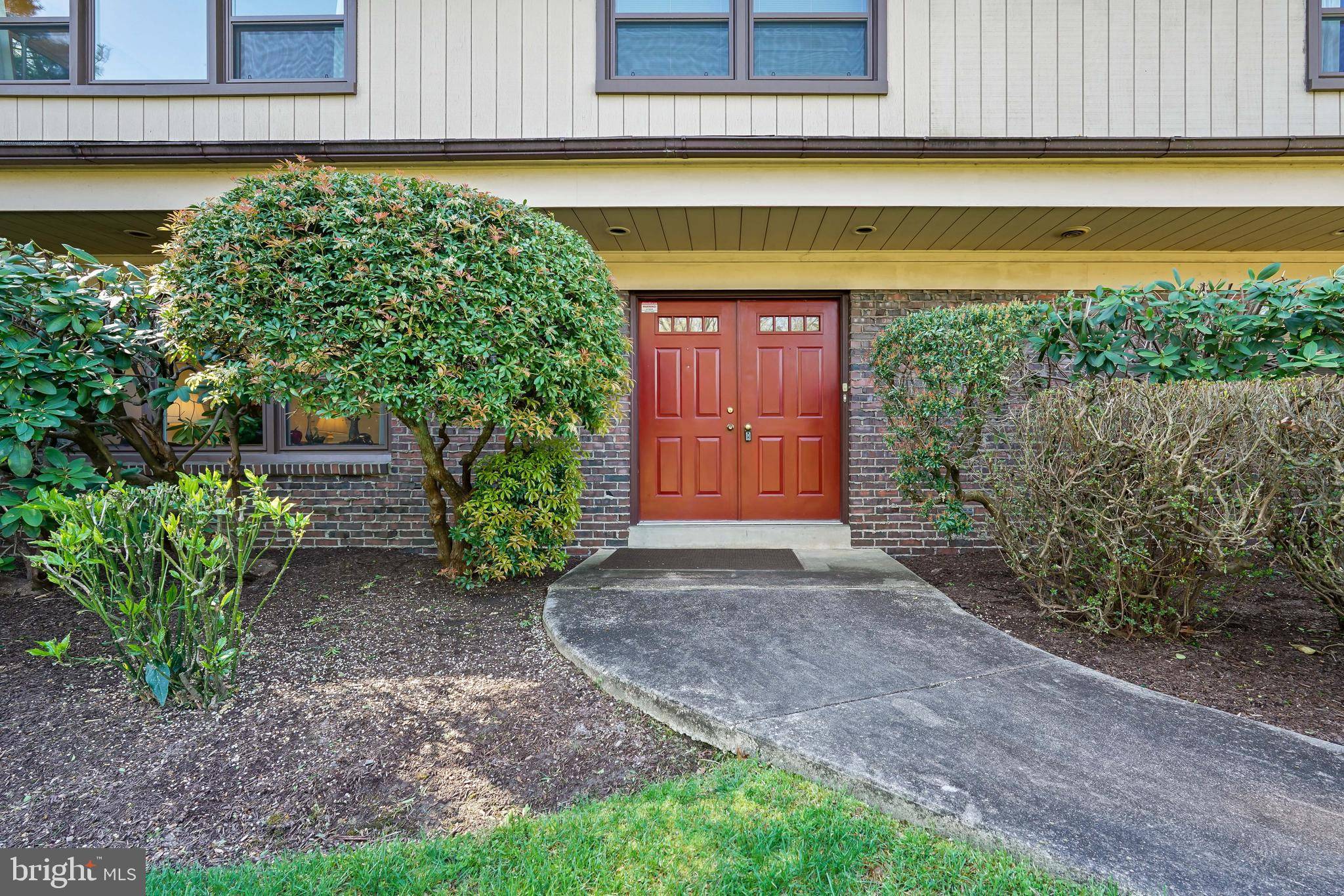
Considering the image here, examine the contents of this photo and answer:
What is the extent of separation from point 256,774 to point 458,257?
2542 mm

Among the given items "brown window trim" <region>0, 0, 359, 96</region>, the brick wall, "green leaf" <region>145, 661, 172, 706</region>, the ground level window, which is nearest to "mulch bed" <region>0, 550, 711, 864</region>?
"green leaf" <region>145, 661, 172, 706</region>

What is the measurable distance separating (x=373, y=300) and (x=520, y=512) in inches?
60.0

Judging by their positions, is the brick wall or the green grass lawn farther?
the brick wall

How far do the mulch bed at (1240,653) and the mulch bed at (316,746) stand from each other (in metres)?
2.16

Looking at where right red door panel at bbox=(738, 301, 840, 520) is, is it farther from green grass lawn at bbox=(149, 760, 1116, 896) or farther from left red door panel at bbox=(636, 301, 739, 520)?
green grass lawn at bbox=(149, 760, 1116, 896)

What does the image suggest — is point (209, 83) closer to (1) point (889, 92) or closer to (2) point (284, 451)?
(2) point (284, 451)

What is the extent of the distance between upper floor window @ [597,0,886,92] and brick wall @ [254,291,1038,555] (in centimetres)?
195

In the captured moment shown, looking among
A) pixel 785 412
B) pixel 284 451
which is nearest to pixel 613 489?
pixel 785 412

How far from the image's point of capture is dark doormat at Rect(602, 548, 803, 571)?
488 cm

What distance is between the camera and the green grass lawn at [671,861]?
1646 millimetres

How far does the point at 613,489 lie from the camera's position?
18.7 feet

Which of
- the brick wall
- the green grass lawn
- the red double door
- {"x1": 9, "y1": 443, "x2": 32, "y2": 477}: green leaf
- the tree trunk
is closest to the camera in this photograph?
the green grass lawn

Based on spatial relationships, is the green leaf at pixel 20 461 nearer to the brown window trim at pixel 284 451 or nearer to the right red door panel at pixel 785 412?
the brown window trim at pixel 284 451

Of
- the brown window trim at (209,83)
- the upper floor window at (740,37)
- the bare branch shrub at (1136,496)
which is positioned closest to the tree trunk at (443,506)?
the brown window trim at (209,83)
